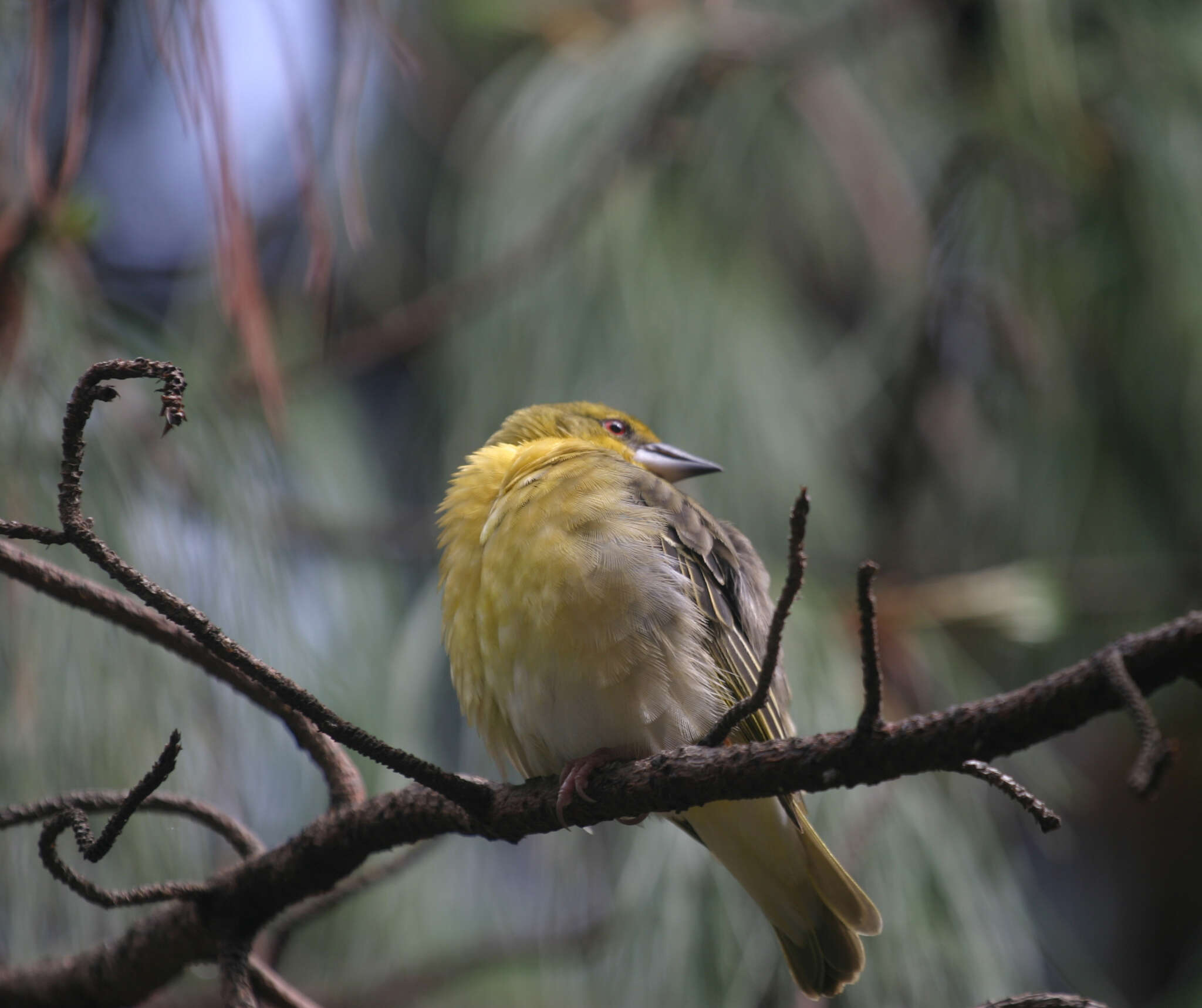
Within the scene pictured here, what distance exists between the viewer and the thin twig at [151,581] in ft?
3.48

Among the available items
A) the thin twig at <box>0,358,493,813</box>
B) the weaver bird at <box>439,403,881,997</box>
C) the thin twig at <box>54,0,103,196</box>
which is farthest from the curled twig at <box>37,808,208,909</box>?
the thin twig at <box>54,0,103,196</box>

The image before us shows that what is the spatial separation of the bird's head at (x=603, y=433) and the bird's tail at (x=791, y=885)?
95 cm

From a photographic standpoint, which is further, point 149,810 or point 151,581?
point 149,810

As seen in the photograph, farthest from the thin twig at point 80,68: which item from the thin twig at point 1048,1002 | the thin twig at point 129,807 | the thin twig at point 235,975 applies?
the thin twig at point 1048,1002

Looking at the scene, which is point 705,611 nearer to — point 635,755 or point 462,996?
point 635,755

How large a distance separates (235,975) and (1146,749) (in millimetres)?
1210

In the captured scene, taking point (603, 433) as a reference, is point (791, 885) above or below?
below

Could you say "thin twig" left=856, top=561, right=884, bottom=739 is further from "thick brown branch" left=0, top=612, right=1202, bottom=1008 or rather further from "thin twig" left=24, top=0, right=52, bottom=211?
"thin twig" left=24, top=0, right=52, bottom=211

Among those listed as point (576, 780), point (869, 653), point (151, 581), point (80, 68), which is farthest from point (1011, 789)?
point (80, 68)

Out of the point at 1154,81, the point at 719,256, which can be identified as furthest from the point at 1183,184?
the point at 719,256

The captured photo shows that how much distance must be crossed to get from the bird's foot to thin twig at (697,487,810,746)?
1.25 ft

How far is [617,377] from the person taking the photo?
3.33 metres

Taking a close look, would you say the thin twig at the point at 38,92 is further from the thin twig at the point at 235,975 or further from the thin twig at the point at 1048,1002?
the thin twig at the point at 1048,1002

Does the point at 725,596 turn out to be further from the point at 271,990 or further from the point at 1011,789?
the point at 1011,789
